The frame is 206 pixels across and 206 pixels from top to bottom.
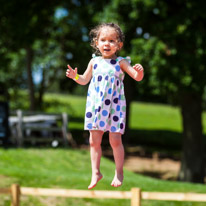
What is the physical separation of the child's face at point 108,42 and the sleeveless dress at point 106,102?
0.08 m

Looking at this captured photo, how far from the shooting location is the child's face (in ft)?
6.68

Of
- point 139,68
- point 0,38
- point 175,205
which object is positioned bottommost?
point 175,205

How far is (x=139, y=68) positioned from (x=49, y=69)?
3867cm

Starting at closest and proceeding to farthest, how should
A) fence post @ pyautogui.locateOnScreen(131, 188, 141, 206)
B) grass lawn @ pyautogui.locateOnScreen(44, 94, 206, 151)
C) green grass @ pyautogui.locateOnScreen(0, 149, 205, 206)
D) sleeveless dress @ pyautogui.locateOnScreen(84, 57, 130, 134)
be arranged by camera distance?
1. sleeveless dress @ pyautogui.locateOnScreen(84, 57, 130, 134)
2. fence post @ pyautogui.locateOnScreen(131, 188, 141, 206)
3. green grass @ pyautogui.locateOnScreen(0, 149, 205, 206)
4. grass lawn @ pyautogui.locateOnScreen(44, 94, 206, 151)

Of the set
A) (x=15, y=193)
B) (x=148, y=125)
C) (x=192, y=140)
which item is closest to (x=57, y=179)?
(x=15, y=193)

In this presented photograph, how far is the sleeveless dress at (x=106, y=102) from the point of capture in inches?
78.2

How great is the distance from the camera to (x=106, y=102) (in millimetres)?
2010

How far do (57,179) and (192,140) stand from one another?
979 cm

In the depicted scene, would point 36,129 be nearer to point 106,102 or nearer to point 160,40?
point 160,40

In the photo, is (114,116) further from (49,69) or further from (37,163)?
(49,69)

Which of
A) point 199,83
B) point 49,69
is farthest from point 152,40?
point 49,69

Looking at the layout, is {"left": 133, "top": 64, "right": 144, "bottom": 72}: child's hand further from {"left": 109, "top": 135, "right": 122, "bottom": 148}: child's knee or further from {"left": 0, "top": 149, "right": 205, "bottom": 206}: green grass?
{"left": 0, "top": 149, "right": 205, "bottom": 206}: green grass

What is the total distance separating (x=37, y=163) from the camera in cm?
2234

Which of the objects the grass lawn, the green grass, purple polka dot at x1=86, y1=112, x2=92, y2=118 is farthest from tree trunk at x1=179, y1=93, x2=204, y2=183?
purple polka dot at x1=86, y1=112, x2=92, y2=118
